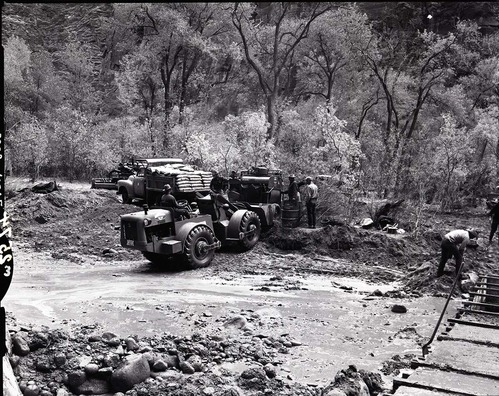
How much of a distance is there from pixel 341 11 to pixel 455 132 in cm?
1397

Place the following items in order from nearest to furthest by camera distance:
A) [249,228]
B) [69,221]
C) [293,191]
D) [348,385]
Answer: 1. [348,385]
2. [249,228]
3. [293,191]
4. [69,221]

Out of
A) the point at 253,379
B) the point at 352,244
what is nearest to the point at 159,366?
the point at 253,379

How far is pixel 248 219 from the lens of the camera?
15.5 m

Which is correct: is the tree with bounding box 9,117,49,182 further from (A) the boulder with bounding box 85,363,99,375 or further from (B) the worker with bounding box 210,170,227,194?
(A) the boulder with bounding box 85,363,99,375

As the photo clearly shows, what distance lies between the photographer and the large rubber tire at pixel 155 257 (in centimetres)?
1417

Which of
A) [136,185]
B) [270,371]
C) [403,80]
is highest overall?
[403,80]

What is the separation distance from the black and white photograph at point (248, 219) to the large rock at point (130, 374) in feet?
0.06

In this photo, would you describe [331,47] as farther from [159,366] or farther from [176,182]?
[159,366]

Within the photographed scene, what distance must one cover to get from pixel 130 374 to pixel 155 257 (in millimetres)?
7290

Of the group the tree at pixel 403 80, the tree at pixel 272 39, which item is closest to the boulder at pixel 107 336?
the tree at pixel 403 80

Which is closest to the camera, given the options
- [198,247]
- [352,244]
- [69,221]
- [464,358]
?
[464,358]

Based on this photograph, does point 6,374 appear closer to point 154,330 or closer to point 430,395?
point 154,330

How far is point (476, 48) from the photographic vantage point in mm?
34094

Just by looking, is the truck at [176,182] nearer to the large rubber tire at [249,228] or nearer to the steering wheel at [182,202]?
the steering wheel at [182,202]
